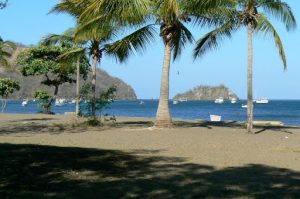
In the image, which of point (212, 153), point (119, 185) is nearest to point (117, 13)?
point (212, 153)

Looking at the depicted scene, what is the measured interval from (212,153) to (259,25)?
26.6ft

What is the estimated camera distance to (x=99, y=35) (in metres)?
21.8

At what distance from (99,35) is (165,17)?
14.2 feet

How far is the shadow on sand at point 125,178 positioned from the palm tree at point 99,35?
8791 millimetres

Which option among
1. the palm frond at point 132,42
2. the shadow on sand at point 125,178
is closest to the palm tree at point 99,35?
the palm frond at point 132,42

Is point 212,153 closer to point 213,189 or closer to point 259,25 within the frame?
point 213,189

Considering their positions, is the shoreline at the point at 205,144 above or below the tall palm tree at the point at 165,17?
below

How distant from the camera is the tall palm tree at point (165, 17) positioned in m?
16.6

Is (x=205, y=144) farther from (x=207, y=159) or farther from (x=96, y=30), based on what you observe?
(x=96, y=30)

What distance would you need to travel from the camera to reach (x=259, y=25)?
1888 cm

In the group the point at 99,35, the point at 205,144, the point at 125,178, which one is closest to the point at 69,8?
the point at 99,35

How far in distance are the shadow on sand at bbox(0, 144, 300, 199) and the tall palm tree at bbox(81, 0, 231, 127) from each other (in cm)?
682

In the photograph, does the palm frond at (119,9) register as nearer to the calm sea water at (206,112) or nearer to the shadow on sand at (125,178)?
the shadow on sand at (125,178)

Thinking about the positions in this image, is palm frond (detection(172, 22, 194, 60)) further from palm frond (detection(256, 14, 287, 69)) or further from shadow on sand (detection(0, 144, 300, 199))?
shadow on sand (detection(0, 144, 300, 199))
